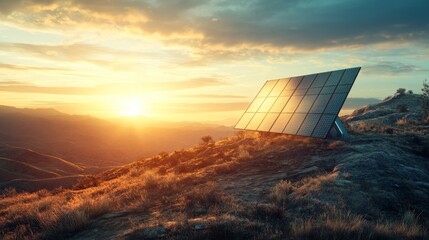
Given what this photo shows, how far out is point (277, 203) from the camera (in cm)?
1133

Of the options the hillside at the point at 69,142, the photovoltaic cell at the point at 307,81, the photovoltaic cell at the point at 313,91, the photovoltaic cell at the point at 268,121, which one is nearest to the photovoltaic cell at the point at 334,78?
the photovoltaic cell at the point at 313,91

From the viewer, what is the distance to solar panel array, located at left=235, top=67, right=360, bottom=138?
21.5 metres

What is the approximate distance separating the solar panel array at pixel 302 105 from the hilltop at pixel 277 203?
1827 mm

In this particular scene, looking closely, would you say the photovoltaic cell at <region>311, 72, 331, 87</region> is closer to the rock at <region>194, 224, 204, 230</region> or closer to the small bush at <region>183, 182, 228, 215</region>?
the small bush at <region>183, 182, 228, 215</region>

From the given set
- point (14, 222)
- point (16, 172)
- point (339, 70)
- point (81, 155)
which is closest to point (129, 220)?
point (14, 222)

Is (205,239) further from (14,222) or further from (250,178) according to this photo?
(14,222)

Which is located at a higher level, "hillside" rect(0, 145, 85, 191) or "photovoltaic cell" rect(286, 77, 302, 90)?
"photovoltaic cell" rect(286, 77, 302, 90)

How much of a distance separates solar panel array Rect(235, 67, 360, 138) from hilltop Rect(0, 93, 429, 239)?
71.9 inches

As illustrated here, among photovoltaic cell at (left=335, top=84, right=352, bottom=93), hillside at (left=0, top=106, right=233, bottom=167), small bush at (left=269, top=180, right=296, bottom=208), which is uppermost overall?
photovoltaic cell at (left=335, top=84, right=352, bottom=93)

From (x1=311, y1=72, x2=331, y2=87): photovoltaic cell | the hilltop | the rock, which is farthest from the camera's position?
(x1=311, y1=72, x2=331, y2=87): photovoltaic cell

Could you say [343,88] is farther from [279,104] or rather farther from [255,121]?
[255,121]

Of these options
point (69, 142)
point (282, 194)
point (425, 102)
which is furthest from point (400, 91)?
point (69, 142)

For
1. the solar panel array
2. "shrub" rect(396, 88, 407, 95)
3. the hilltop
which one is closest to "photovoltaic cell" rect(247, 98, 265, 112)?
the solar panel array

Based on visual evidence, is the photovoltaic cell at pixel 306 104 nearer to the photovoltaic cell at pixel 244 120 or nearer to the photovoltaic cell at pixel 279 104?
the photovoltaic cell at pixel 279 104
